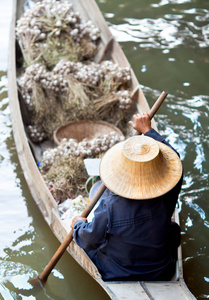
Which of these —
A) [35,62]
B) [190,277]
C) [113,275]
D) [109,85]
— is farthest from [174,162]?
[35,62]

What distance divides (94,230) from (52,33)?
129 inches

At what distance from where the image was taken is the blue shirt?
2461 mm

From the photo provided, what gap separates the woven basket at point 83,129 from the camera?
4535 mm

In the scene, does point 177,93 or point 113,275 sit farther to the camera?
point 177,93

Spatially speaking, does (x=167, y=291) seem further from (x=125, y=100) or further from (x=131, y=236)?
(x=125, y=100)

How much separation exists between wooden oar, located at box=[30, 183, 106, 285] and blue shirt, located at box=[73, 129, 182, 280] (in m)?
0.06

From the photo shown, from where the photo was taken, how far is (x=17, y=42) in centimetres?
533

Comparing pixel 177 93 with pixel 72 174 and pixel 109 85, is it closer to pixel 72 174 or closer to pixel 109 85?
pixel 109 85

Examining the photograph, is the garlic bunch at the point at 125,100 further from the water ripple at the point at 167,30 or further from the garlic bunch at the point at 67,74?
the water ripple at the point at 167,30

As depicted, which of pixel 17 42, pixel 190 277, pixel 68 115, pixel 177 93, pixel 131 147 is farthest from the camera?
pixel 177 93

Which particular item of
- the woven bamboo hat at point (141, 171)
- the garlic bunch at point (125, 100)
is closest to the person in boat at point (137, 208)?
the woven bamboo hat at point (141, 171)

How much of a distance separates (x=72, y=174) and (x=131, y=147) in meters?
1.47

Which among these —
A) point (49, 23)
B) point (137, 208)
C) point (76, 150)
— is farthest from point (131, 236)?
point (49, 23)

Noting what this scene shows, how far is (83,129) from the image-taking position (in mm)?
4609
